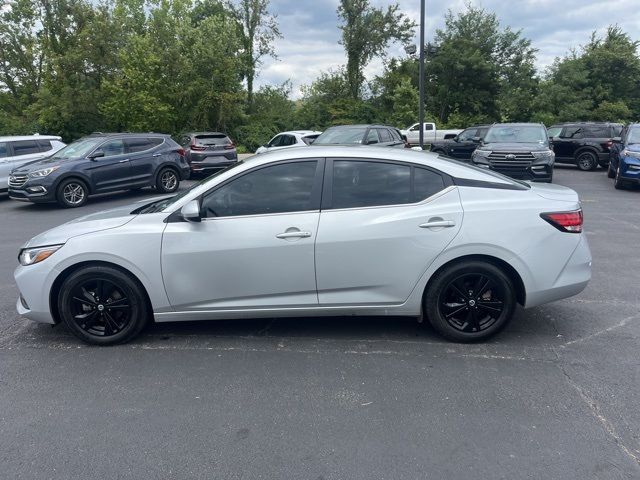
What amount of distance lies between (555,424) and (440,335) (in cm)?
133

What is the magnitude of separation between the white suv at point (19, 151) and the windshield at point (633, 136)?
16.0 metres

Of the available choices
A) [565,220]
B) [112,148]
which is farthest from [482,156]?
[565,220]

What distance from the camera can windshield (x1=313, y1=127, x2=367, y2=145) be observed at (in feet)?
46.9

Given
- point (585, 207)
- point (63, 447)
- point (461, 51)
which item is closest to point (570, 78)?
point (461, 51)

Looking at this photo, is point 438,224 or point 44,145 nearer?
point 438,224

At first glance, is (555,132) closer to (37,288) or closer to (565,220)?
(565,220)

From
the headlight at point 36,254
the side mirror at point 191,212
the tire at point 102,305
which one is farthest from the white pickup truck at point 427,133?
the headlight at point 36,254

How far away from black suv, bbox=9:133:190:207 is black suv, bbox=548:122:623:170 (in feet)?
45.4

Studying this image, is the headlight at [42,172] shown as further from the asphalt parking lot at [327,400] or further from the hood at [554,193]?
Answer: the hood at [554,193]

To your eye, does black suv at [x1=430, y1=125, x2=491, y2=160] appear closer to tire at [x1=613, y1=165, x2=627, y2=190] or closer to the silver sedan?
tire at [x1=613, y1=165, x2=627, y2=190]

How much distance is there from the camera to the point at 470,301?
413 centimetres

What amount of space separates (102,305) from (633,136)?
14559mm

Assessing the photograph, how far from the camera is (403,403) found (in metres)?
3.32

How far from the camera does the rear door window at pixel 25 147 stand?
13875 millimetres
